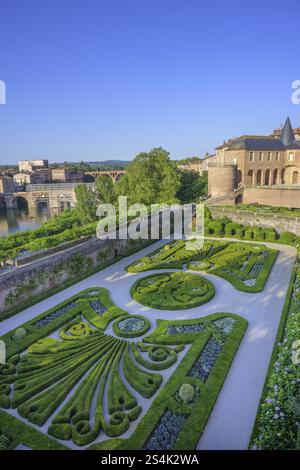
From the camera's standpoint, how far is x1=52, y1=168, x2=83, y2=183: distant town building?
346 feet

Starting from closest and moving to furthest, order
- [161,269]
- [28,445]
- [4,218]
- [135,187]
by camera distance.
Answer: [28,445], [161,269], [135,187], [4,218]

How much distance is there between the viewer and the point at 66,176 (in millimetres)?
105875

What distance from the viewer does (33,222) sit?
60406 mm

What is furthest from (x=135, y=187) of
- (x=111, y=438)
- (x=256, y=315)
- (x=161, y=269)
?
(x=111, y=438)

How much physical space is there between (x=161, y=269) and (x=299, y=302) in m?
9.22

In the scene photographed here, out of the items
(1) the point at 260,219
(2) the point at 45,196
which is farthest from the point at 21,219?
(1) the point at 260,219

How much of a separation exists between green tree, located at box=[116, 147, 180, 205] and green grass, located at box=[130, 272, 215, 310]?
1841 centimetres

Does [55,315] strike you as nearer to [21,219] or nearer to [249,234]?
[249,234]

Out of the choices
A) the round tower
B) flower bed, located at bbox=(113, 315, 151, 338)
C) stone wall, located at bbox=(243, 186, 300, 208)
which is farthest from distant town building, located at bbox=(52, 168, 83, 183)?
flower bed, located at bbox=(113, 315, 151, 338)

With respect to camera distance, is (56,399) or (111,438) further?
(56,399)

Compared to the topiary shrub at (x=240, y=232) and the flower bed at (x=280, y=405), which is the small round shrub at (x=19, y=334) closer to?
the flower bed at (x=280, y=405)

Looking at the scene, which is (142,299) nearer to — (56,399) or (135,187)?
(56,399)

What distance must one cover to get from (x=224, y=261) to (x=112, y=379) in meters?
13.2

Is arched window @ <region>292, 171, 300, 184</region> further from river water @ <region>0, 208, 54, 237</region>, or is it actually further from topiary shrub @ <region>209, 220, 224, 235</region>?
river water @ <region>0, 208, 54, 237</region>
